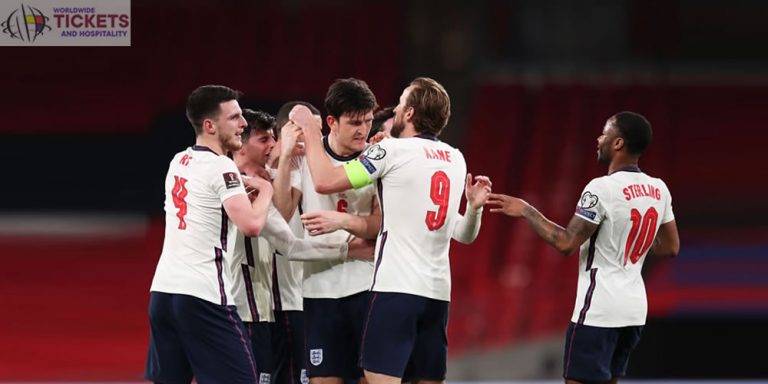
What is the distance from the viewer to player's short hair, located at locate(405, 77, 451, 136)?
418cm

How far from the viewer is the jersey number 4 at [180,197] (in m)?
4.16

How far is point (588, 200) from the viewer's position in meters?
4.41

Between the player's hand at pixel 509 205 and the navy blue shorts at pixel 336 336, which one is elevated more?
the player's hand at pixel 509 205

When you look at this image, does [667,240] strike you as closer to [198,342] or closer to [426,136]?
[426,136]

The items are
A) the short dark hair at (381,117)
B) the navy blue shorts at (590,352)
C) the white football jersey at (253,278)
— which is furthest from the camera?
the short dark hair at (381,117)

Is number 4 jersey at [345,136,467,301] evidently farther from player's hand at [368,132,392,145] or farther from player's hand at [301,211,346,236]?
player's hand at [368,132,392,145]

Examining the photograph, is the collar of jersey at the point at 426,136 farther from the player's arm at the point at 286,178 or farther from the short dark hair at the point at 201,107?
the short dark hair at the point at 201,107

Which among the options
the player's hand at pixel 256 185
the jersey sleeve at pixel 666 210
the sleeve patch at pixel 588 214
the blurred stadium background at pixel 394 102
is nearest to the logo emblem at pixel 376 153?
the player's hand at pixel 256 185

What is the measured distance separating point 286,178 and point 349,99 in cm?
45

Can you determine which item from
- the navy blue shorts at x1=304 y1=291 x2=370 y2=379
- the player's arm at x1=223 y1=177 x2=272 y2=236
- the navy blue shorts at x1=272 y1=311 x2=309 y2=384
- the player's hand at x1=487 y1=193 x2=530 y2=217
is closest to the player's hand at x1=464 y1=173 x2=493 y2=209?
the player's hand at x1=487 y1=193 x2=530 y2=217

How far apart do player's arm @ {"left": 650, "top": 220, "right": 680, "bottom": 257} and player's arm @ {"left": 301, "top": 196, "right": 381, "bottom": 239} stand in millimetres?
1345

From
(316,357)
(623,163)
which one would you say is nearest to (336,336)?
(316,357)

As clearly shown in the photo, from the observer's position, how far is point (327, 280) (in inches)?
175

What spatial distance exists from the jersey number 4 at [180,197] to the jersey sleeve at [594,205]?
5.46 ft
